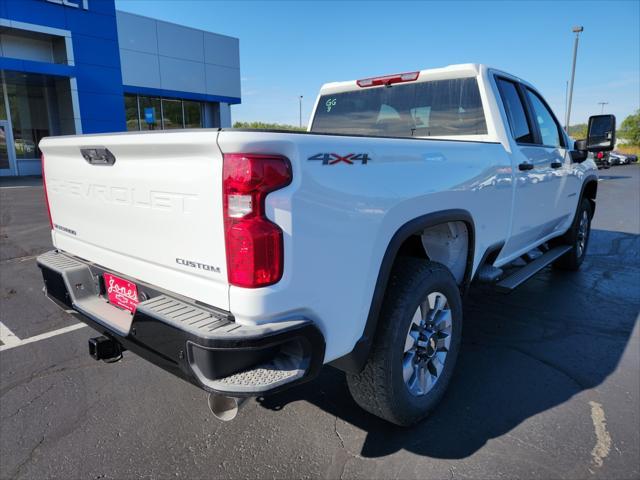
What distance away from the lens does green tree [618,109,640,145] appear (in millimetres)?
57438

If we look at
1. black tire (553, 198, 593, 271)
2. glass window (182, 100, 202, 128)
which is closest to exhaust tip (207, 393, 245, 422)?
black tire (553, 198, 593, 271)

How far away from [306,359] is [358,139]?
0.99 meters

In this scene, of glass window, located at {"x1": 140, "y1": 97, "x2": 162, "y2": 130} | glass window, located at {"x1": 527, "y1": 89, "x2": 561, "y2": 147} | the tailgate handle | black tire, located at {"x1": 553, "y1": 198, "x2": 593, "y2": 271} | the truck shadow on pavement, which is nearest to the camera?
the tailgate handle

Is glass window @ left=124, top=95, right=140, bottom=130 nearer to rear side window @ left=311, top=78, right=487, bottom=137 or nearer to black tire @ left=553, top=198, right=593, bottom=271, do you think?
rear side window @ left=311, top=78, right=487, bottom=137

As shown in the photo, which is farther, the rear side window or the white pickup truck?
the rear side window

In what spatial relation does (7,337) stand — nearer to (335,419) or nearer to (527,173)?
(335,419)

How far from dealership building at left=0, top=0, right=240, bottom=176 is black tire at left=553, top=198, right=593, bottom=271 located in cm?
1882

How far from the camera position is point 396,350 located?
2.31 metres

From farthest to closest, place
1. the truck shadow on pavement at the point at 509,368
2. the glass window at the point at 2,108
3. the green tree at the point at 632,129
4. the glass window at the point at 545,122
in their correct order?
the green tree at the point at 632,129 < the glass window at the point at 2,108 < the glass window at the point at 545,122 < the truck shadow on pavement at the point at 509,368

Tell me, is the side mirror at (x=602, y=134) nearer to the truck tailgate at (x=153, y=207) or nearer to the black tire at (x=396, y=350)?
the black tire at (x=396, y=350)

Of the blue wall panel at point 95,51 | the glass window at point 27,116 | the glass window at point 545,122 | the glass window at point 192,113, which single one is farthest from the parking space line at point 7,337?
the glass window at point 192,113

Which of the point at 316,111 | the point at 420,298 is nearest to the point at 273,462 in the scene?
the point at 420,298

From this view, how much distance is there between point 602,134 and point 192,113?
25.8 meters

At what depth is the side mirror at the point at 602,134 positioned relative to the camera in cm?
479
